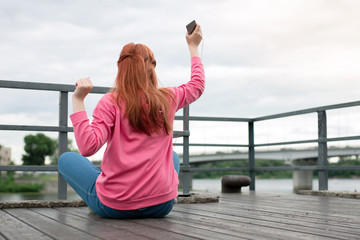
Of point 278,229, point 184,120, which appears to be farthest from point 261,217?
point 184,120

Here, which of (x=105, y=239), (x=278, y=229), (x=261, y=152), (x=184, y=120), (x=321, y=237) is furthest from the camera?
(x=261, y=152)

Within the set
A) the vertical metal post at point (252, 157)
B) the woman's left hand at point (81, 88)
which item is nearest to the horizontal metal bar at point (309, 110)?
the vertical metal post at point (252, 157)

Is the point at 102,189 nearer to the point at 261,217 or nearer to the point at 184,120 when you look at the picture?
the point at 261,217

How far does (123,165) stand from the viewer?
7.08 feet

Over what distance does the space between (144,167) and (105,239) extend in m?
0.53

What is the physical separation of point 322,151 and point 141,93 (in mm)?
3771

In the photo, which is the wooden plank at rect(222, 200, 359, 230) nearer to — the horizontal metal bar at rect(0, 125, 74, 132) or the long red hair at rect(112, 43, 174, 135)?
the long red hair at rect(112, 43, 174, 135)

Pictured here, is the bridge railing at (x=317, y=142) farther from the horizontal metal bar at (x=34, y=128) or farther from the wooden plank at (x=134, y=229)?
the wooden plank at (x=134, y=229)

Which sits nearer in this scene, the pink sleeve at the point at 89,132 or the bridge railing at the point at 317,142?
the pink sleeve at the point at 89,132

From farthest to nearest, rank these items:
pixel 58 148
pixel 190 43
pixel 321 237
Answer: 1. pixel 58 148
2. pixel 190 43
3. pixel 321 237

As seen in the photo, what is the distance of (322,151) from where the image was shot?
5363mm

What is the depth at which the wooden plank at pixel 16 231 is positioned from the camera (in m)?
1.81

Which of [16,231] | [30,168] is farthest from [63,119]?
[16,231]

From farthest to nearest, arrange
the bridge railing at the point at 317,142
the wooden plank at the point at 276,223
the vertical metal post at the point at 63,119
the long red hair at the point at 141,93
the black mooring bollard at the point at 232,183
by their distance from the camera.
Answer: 1. the black mooring bollard at the point at 232,183
2. the bridge railing at the point at 317,142
3. the vertical metal post at the point at 63,119
4. the long red hair at the point at 141,93
5. the wooden plank at the point at 276,223
